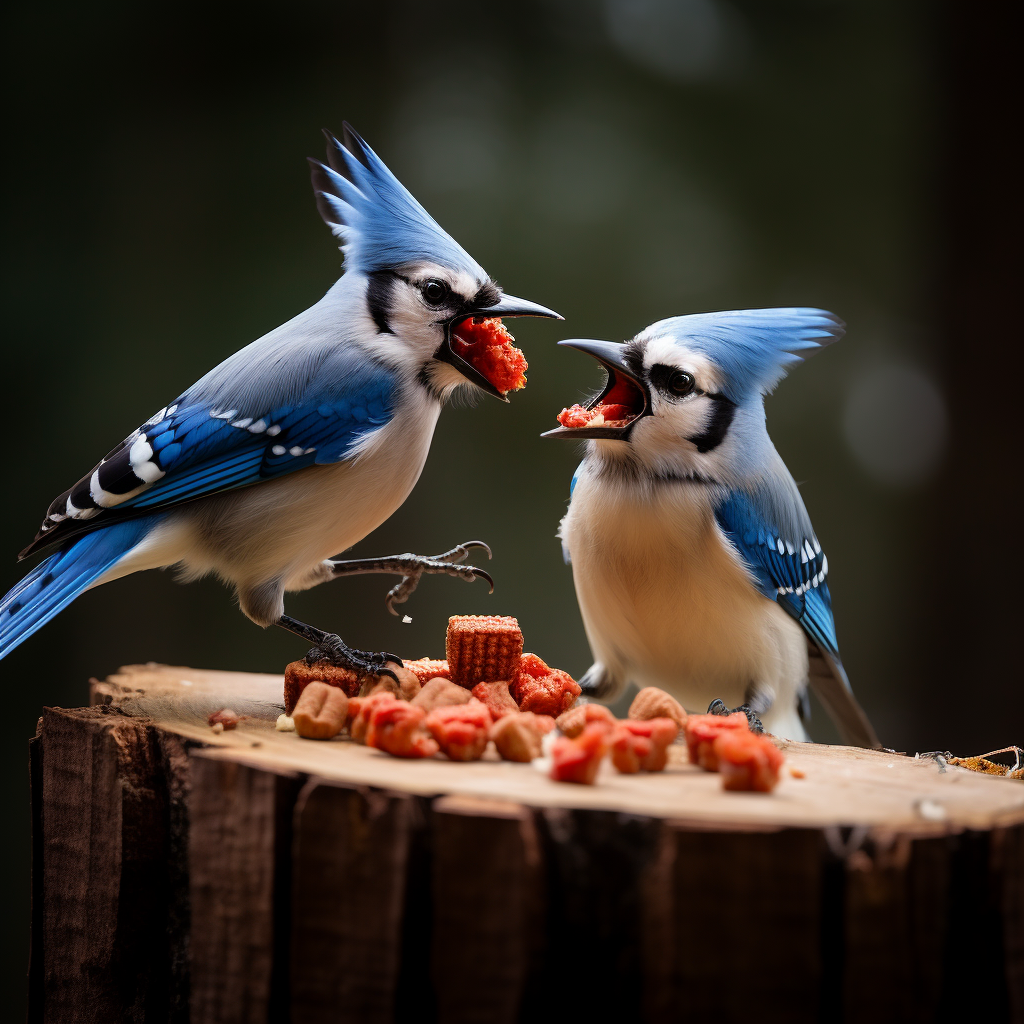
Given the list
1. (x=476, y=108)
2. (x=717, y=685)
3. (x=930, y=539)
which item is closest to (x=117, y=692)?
(x=717, y=685)

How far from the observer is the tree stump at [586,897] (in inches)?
40.3

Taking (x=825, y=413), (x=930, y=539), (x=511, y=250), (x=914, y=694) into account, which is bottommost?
(x=914, y=694)

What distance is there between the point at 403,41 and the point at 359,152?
1.87 metres

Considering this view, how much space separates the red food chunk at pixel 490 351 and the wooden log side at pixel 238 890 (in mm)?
979

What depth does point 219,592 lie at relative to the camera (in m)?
3.35

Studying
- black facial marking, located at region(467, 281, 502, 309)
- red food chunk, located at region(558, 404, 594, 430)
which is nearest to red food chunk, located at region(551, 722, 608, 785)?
red food chunk, located at region(558, 404, 594, 430)

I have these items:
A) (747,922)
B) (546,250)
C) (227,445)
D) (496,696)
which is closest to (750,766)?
(747,922)

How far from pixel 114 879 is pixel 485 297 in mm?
1262

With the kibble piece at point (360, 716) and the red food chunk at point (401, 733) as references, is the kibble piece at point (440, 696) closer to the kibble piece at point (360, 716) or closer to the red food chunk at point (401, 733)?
the kibble piece at point (360, 716)

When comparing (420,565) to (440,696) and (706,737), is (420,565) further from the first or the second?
(706,737)

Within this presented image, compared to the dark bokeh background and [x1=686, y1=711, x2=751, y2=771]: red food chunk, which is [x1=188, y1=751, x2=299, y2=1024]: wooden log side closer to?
[x1=686, y1=711, x2=751, y2=771]: red food chunk

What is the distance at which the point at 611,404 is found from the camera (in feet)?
6.39

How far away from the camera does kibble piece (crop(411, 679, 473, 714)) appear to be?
61.4 inches

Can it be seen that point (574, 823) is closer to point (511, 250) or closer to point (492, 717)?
point (492, 717)
